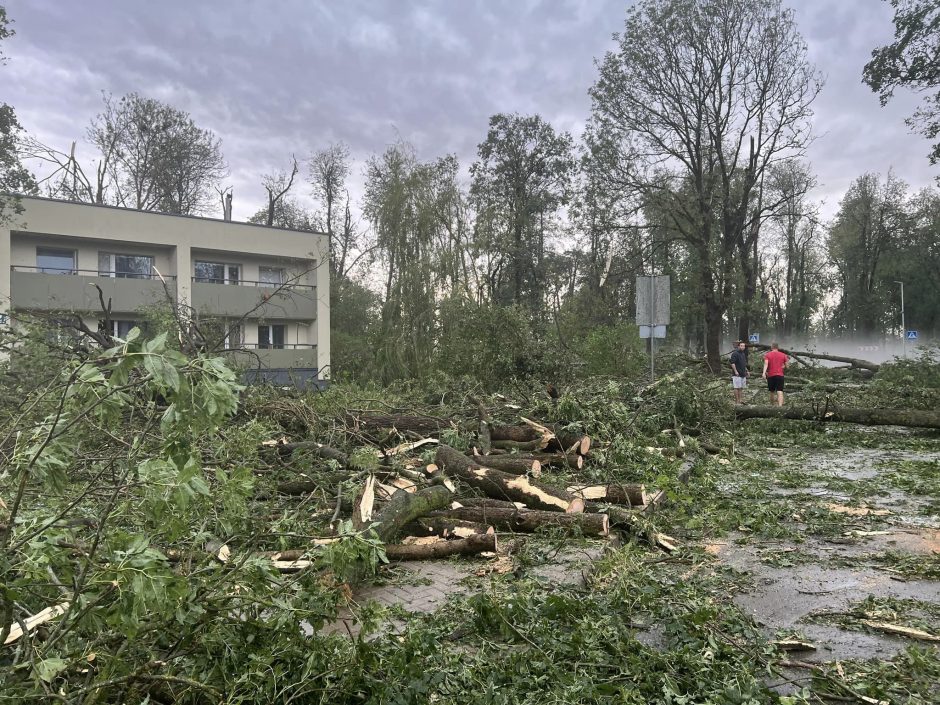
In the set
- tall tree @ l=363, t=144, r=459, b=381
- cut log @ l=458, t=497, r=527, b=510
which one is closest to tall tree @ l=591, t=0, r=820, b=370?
tall tree @ l=363, t=144, r=459, b=381

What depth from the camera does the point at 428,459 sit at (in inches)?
283

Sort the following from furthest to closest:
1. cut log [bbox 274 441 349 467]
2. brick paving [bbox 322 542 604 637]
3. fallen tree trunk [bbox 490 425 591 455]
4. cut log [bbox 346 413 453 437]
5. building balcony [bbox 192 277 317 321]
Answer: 1. building balcony [bbox 192 277 317 321]
2. cut log [bbox 346 413 453 437]
3. fallen tree trunk [bbox 490 425 591 455]
4. cut log [bbox 274 441 349 467]
5. brick paving [bbox 322 542 604 637]

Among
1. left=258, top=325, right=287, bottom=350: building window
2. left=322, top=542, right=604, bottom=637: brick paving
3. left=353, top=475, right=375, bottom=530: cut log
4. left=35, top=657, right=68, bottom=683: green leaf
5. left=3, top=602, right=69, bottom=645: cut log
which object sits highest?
left=258, top=325, right=287, bottom=350: building window

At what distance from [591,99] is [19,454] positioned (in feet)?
81.6

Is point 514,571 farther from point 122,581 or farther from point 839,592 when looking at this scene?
point 122,581

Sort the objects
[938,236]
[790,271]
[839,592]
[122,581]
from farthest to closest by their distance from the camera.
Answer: [790,271] → [938,236] → [839,592] → [122,581]

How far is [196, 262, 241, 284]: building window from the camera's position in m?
27.7

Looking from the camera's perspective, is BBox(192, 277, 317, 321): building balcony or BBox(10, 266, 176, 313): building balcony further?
BBox(192, 277, 317, 321): building balcony

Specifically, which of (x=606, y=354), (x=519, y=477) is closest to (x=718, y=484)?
(x=519, y=477)

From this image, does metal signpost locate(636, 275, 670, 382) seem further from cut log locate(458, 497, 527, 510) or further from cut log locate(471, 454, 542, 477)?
cut log locate(458, 497, 527, 510)

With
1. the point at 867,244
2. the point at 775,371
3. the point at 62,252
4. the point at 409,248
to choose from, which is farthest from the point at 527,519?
the point at 867,244

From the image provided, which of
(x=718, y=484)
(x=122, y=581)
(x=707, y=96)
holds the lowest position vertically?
(x=718, y=484)

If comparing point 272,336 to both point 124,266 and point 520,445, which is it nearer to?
point 124,266

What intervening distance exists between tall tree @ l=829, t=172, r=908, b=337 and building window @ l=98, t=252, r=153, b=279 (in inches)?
1721
